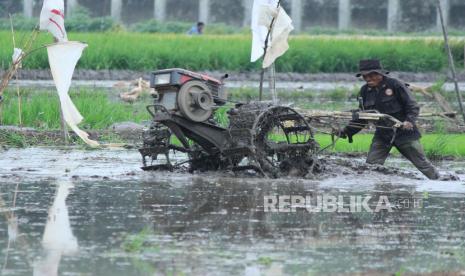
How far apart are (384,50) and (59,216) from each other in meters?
28.6

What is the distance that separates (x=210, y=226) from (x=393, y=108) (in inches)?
191

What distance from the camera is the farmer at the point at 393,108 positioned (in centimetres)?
1369

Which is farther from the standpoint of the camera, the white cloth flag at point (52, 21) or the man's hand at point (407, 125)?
the white cloth flag at point (52, 21)

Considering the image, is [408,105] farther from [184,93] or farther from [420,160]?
[184,93]

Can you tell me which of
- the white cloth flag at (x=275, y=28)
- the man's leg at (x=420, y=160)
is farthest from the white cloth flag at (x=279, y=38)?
the man's leg at (x=420, y=160)

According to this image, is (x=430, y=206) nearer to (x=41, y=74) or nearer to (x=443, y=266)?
(x=443, y=266)

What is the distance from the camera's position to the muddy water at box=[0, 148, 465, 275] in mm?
8039

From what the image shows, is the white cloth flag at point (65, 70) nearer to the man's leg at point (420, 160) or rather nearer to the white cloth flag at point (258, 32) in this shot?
the white cloth flag at point (258, 32)

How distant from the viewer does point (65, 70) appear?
46.0 feet

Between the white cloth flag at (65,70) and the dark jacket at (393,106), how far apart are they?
336 cm

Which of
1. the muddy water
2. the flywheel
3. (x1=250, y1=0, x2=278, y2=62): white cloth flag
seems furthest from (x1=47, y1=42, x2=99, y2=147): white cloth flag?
(x1=250, y1=0, x2=278, y2=62): white cloth flag

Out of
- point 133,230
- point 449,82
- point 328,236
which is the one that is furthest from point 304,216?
point 449,82

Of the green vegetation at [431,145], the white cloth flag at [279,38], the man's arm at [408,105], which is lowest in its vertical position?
the green vegetation at [431,145]

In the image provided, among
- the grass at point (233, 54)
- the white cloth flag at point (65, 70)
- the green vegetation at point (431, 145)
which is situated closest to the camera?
the white cloth flag at point (65, 70)
